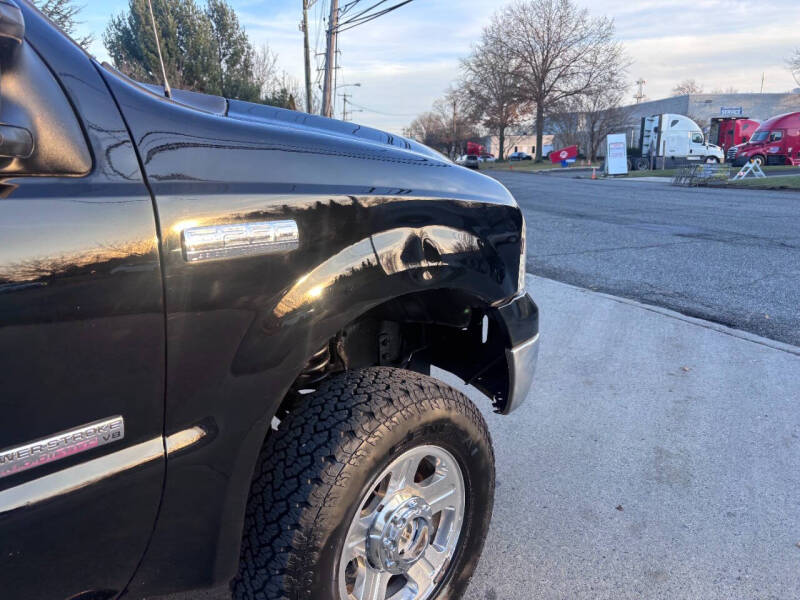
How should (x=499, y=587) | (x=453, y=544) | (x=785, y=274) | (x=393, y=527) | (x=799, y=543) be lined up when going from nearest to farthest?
(x=393, y=527) < (x=453, y=544) < (x=499, y=587) < (x=799, y=543) < (x=785, y=274)

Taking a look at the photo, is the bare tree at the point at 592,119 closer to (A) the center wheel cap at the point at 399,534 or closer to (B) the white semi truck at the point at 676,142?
(B) the white semi truck at the point at 676,142

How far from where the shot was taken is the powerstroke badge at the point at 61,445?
1.07 m

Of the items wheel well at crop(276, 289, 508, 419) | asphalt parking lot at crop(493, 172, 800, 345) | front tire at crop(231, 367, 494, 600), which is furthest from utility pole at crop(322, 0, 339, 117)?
front tire at crop(231, 367, 494, 600)

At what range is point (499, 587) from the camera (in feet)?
7.11

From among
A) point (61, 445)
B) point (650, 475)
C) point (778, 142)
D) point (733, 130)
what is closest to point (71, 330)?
point (61, 445)

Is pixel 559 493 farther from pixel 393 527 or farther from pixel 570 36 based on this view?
pixel 570 36

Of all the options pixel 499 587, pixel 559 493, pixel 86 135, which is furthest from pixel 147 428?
pixel 559 493

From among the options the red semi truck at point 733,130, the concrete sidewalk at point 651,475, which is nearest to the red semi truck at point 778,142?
the red semi truck at point 733,130

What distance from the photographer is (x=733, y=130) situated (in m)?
40.5

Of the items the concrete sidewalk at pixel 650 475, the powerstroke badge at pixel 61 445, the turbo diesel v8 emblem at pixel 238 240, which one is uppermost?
the turbo diesel v8 emblem at pixel 238 240

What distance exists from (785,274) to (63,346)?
731 cm

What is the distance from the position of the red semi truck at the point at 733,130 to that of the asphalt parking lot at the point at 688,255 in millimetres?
30536

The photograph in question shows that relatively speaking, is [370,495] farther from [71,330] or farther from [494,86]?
[494,86]

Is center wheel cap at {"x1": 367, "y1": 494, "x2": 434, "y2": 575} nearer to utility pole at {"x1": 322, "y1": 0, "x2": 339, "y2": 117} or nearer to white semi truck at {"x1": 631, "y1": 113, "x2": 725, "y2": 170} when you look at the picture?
utility pole at {"x1": 322, "y1": 0, "x2": 339, "y2": 117}
